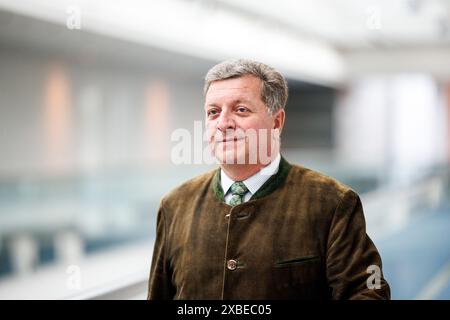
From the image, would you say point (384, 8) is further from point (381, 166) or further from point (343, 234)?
point (381, 166)

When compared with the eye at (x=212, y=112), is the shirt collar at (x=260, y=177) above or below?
below

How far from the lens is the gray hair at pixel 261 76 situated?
1586 millimetres

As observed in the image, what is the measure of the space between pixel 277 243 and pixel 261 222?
7 centimetres

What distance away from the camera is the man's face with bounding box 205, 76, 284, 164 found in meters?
1.59

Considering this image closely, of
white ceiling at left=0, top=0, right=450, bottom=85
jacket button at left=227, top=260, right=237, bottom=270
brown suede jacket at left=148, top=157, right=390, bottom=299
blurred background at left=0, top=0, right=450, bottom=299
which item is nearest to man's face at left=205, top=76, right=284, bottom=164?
brown suede jacket at left=148, top=157, right=390, bottom=299

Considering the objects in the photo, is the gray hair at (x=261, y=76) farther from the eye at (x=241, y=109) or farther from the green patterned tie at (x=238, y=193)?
the green patterned tie at (x=238, y=193)

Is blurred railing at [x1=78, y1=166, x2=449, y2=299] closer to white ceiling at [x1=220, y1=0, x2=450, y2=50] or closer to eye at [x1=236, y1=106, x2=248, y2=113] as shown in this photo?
white ceiling at [x1=220, y1=0, x2=450, y2=50]

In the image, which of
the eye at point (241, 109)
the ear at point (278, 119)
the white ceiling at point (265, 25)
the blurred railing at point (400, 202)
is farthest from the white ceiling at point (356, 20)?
the eye at point (241, 109)

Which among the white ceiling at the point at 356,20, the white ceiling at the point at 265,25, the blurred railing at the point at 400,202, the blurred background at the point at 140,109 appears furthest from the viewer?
the white ceiling at the point at 356,20

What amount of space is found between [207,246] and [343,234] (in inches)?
12.9

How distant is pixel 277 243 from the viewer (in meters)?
1.61

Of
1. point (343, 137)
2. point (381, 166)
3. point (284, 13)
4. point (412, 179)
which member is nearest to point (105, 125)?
point (284, 13)

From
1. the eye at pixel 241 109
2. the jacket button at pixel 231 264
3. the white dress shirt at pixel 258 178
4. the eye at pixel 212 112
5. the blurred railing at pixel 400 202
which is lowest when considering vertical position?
the blurred railing at pixel 400 202

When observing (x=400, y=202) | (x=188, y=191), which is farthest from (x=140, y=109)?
(x=188, y=191)
